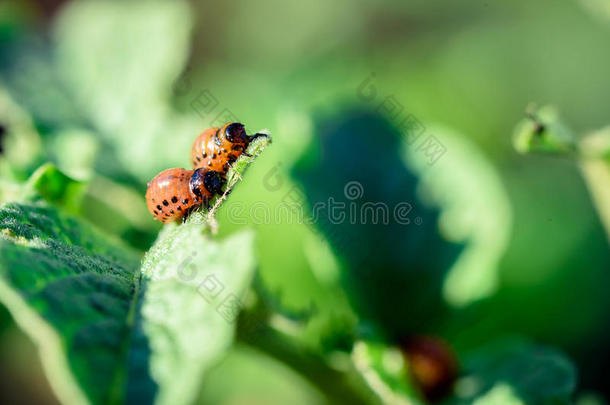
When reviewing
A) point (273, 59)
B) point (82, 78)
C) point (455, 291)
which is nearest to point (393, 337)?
point (455, 291)

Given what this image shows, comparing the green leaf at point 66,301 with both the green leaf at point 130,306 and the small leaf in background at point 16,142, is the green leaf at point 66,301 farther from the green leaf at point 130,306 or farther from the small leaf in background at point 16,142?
the small leaf in background at point 16,142

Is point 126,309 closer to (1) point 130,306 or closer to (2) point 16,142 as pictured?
(1) point 130,306

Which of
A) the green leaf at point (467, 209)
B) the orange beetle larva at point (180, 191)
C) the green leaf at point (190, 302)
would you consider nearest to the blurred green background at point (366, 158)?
A: the green leaf at point (467, 209)

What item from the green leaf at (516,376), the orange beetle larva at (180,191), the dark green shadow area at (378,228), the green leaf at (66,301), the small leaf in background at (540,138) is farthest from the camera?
the dark green shadow area at (378,228)

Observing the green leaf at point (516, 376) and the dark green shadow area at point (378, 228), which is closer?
the green leaf at point (516, 376)

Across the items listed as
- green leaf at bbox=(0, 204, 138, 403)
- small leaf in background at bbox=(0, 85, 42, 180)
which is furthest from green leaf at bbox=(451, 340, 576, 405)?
small leaf in background at bbox=(0, 85, 42, 180)

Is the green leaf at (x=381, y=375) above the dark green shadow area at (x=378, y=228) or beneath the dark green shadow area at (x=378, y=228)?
beneath

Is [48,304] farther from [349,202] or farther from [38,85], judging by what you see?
[38,85]
